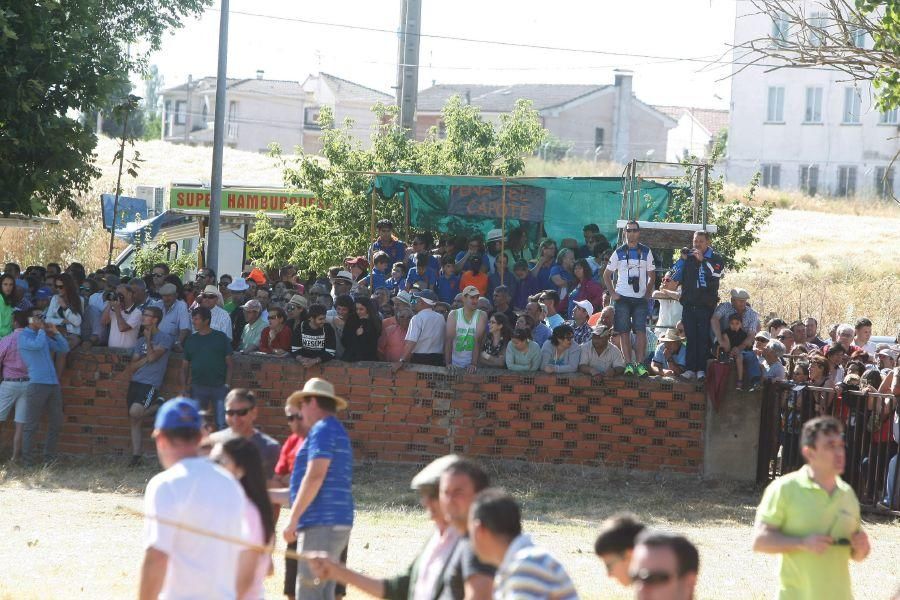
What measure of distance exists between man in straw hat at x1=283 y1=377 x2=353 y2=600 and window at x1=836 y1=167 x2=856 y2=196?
50833 millimetres

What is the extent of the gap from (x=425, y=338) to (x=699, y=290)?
324cm

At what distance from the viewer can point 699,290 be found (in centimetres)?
1427

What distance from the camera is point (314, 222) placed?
79.4 ft

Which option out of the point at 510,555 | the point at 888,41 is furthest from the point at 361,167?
the point at 510,555

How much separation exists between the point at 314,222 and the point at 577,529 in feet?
43.5

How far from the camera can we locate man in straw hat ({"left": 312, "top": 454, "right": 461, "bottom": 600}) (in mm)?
5289

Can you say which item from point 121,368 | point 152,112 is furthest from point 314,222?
point 152,112

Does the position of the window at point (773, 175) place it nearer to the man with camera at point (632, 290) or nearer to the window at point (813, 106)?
the window at point (813, 106)

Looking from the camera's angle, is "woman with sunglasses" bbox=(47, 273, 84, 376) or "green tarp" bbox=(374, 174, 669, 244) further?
"green tarp" bbox=(374, 174, 669, 244)

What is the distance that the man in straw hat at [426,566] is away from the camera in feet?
17.4

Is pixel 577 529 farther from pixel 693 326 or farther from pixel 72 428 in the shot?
pixel 72 428

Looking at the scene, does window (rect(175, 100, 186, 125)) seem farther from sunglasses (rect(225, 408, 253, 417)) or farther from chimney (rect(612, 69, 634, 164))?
sunglasses (rect(225, 408, 253, 417))

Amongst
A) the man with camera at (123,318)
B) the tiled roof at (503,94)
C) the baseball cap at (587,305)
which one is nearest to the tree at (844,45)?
the baseball cap at (587,305)

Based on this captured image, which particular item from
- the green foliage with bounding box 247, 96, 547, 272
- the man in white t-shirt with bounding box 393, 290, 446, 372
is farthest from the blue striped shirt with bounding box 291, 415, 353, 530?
the green foliage with bounding box 247, 96, 547, 272
